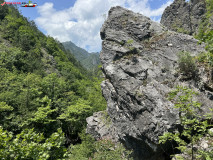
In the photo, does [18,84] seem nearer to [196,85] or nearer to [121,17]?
[121,17]

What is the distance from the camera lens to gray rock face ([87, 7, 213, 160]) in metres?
8.27

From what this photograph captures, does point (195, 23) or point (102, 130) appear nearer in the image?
point (102, 130)

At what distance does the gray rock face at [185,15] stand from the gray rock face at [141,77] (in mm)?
40383

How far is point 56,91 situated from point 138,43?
59.7 ft

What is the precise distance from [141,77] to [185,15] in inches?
2186

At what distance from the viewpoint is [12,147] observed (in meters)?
2.62

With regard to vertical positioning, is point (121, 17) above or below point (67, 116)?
above

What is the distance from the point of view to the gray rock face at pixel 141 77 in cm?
827

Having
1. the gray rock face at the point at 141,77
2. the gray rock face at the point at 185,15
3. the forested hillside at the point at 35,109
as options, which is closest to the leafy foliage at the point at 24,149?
the forested hillside at the point at 35,109

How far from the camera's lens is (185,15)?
51.5 metres

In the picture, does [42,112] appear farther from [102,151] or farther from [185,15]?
[185,15]

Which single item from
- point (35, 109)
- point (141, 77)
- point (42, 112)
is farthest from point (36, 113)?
point (141, 77)

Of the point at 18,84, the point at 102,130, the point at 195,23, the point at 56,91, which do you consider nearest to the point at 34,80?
the point at 18,84

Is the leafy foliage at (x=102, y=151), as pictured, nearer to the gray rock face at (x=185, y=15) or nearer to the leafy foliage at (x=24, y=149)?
the leafy foliage at (x=24, y=149)
